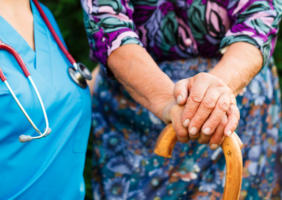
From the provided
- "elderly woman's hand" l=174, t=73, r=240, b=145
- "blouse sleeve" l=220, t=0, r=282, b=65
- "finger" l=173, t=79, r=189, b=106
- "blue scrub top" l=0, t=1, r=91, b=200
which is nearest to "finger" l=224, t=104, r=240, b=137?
"elderly woman's hand" l=174, t=73, r=240, b=145

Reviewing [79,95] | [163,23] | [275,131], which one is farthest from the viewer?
[275,131]

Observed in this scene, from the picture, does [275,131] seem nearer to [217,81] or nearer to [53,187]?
[217,81]

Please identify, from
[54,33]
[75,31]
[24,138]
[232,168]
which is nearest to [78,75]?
[54,33]

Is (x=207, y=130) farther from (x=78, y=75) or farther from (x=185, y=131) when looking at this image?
(x=78, y=75)

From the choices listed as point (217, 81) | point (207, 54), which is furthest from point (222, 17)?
point (217, 81)

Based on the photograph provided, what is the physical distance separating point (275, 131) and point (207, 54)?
0.41 m

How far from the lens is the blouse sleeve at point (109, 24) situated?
855mm

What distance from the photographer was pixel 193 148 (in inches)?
40.2

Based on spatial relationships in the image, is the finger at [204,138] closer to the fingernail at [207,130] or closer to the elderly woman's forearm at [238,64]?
the fingernail at [207,130]

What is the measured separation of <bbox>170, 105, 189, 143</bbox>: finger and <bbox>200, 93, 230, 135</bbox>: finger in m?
0.05

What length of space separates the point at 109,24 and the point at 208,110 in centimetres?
43

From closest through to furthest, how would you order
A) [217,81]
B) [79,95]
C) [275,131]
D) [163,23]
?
[217,81] → [79,95] → [163,23] → [275,131]

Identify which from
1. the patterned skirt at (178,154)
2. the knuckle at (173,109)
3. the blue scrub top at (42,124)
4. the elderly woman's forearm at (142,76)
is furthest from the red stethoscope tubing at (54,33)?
the knuckle at (173,109)

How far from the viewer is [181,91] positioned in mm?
685
